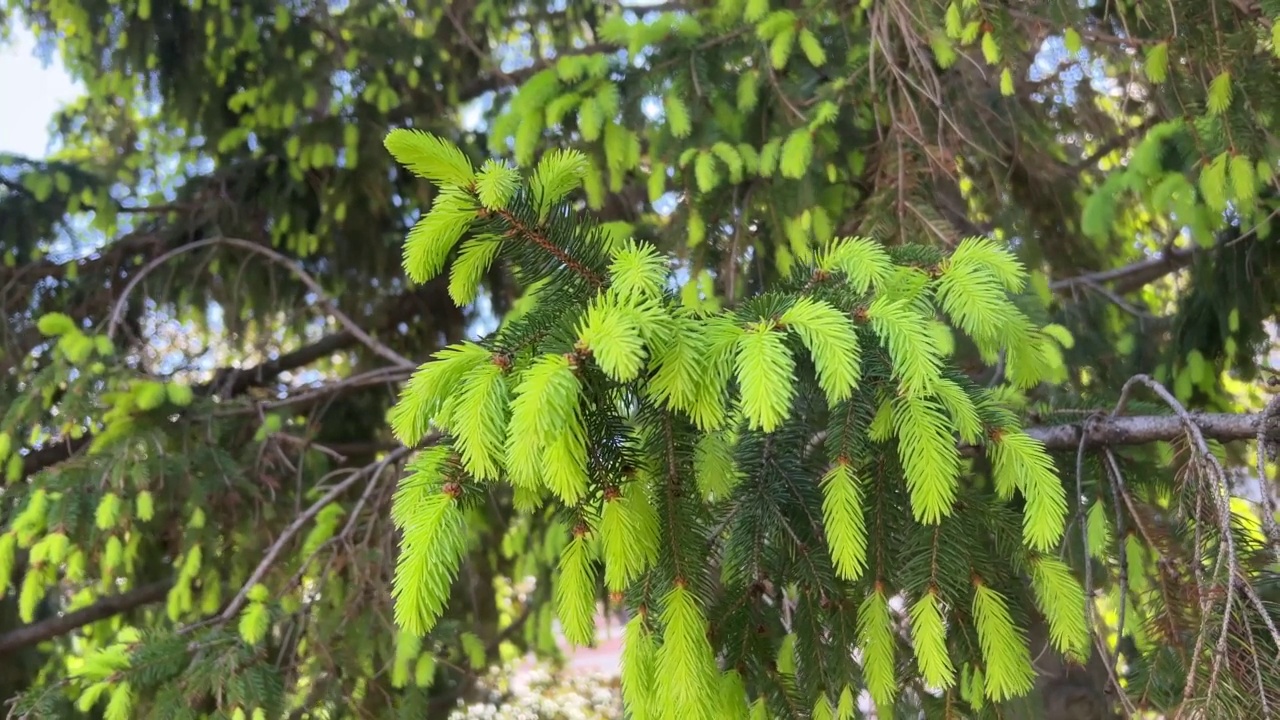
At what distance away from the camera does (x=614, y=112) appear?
2.66 metres

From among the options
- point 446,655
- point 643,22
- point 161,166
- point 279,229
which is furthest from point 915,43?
point 161,166

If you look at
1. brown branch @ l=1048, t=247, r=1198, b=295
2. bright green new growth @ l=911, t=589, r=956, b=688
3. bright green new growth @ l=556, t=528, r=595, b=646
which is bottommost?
bright green new growth @ l=911, t=589, r=956, b=688

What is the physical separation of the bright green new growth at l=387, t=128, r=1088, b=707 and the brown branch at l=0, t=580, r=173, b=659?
9.42ft

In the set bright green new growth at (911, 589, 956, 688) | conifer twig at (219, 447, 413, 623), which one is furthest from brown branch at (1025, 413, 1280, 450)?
conifer twig at (219, 447, 413, 623)

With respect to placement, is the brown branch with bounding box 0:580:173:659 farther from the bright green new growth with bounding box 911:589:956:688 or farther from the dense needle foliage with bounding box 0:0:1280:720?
the bright green new growth with bounding box 911:589:956:688

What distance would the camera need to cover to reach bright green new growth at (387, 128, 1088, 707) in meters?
1.05

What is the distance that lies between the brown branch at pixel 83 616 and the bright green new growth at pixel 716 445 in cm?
287

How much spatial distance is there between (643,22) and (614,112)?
0.33 metres

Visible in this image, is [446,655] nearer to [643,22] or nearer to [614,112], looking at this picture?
[614,112]

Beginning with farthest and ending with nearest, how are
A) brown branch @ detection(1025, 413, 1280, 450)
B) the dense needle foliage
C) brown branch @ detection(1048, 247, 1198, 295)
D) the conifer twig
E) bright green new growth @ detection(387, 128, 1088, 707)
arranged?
brown branch @ detection(1048, 247, 1198, 295) < the conifer twig < brown branch @ detection(1025, 413, 1280, 450) < the dense needle foliage < bright green new growth @ detection(387, 128, 1088, 707)

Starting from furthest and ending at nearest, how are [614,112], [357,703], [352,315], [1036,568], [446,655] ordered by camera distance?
[352,315], [446,655], [614,112], [357,703], [1036,568]

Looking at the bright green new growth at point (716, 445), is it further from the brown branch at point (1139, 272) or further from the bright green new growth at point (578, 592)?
the brown branch at point (1139, 272)

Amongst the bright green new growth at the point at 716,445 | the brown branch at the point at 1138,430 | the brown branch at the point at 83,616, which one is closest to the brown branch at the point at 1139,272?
the brown branch at the point at 1138,430

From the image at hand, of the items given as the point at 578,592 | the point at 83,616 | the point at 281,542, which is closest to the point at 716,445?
the point at 578,592
